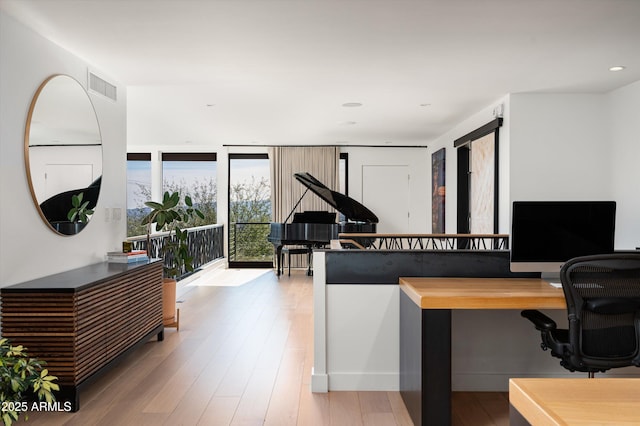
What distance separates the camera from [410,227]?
10.1 meters

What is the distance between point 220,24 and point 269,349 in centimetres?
272

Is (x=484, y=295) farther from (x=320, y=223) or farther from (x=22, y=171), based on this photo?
(x=320, y=223)

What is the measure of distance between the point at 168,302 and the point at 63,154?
199 centimetres

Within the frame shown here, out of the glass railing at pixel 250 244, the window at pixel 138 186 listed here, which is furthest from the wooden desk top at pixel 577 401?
the window at pixel 138 186

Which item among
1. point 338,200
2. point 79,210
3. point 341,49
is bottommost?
point 79,210

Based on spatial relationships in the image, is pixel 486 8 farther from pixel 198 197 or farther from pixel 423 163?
pixel 198 197

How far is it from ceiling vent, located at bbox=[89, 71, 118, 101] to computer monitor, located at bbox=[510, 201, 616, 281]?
3608 mm

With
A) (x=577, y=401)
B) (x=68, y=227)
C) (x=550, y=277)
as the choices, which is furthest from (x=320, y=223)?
(x=577, y=401)

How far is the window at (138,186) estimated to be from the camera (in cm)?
1001

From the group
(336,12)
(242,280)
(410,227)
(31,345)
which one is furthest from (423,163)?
(31,345)

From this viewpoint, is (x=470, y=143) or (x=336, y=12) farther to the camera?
(x=470, y=143)

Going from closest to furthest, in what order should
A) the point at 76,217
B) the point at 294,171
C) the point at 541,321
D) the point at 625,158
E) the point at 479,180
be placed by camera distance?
the point at 541,321
the point at 76,217
the point at 625,158
the point at 479,180
the point at 294,171

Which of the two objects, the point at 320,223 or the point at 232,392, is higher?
the point at 320,223

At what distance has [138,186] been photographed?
10.1 meters
